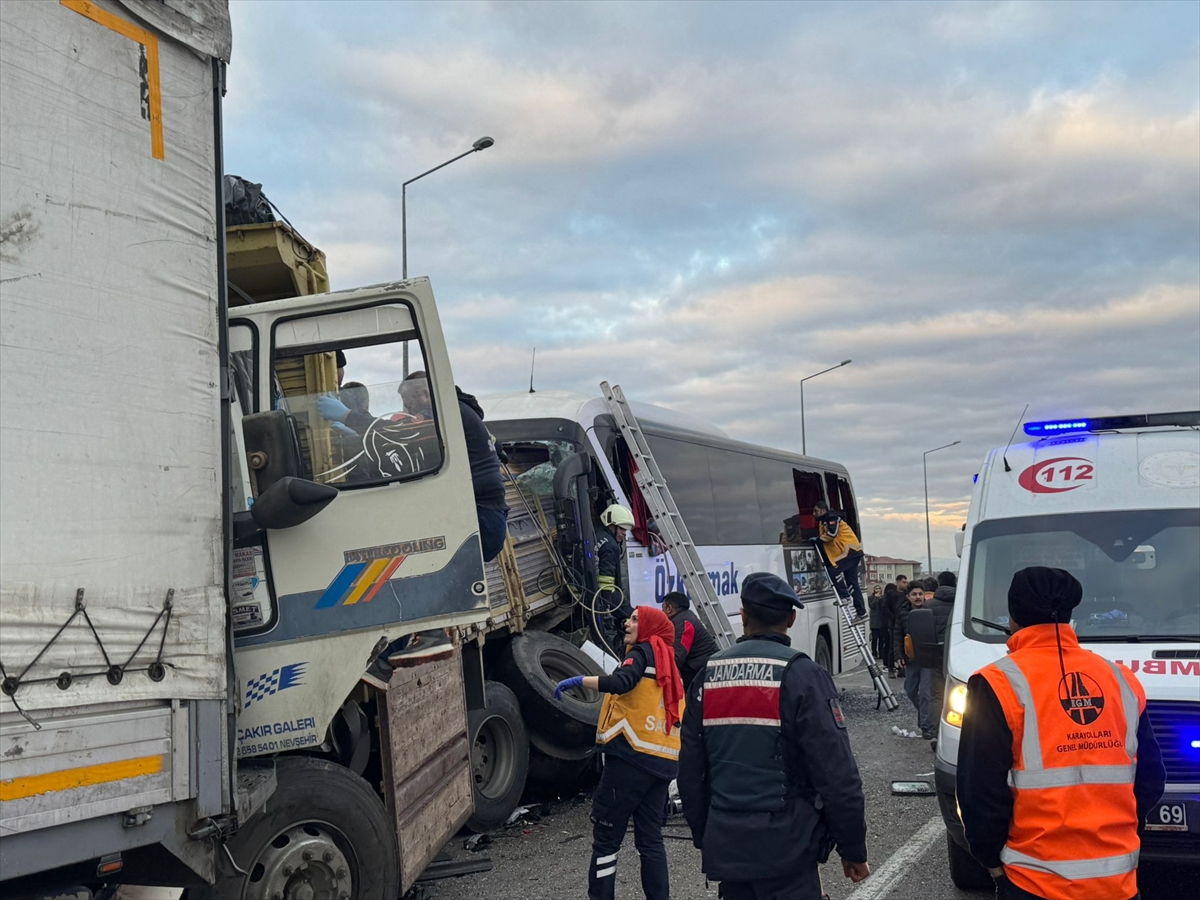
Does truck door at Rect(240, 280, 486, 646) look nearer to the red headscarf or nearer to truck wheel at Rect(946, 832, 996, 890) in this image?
the red headscarf

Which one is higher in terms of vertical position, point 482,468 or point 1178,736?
point 482,468

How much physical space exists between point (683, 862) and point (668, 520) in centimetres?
468

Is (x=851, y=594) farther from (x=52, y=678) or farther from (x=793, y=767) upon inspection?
(x=52, y=678)

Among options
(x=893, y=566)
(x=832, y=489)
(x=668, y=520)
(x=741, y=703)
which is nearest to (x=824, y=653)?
(x=832, y=489)

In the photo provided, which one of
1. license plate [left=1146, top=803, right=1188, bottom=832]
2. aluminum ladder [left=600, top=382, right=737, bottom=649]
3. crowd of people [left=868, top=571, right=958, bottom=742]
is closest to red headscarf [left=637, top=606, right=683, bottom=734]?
crowd of people [left=868, top=571, right=958, bottom=742]

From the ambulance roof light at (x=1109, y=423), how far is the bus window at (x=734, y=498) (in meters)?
6.37

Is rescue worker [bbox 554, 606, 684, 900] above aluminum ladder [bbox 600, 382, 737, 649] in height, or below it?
below

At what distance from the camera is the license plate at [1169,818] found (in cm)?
492

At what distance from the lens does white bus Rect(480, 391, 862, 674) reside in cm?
1062

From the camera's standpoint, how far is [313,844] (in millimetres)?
4641

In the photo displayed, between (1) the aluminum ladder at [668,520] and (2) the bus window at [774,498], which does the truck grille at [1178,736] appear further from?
(2) the bus window at [774,498]

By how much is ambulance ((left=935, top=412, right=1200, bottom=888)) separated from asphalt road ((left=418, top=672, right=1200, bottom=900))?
37cm

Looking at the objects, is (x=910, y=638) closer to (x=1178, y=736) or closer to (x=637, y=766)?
(x=1178, y=736)

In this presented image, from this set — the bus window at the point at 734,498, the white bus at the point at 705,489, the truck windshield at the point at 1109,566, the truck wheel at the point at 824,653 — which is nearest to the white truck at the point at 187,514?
the truck windshield at the point at 1109,566
